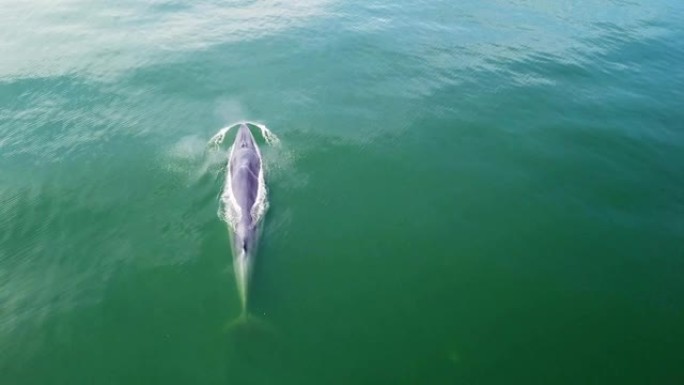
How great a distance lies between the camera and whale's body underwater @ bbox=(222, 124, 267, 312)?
2352 centimetres

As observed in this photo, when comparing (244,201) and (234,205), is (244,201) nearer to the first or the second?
(244,201)

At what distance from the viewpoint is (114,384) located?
19.3 m

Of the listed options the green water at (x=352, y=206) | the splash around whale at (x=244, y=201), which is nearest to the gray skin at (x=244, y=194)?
the splash around whale at (x=244, y=201)

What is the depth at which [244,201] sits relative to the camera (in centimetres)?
2584

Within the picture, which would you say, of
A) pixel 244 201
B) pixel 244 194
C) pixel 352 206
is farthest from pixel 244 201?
pixel 352 206

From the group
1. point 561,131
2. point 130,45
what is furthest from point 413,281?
point 130,45

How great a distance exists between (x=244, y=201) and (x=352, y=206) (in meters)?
6.14

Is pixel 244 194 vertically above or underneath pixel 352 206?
above

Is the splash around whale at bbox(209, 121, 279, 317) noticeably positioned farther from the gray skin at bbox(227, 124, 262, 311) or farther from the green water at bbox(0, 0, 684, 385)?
the green water at bbox(0, 0, 684, 385)

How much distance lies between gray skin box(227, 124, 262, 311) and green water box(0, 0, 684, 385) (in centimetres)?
59

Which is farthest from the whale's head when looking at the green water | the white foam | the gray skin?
the green water

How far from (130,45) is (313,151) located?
79.5 ft

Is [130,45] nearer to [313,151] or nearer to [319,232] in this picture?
[313,151]

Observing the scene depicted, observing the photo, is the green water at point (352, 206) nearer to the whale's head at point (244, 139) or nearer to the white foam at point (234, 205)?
the white foam at point (234, 205)
